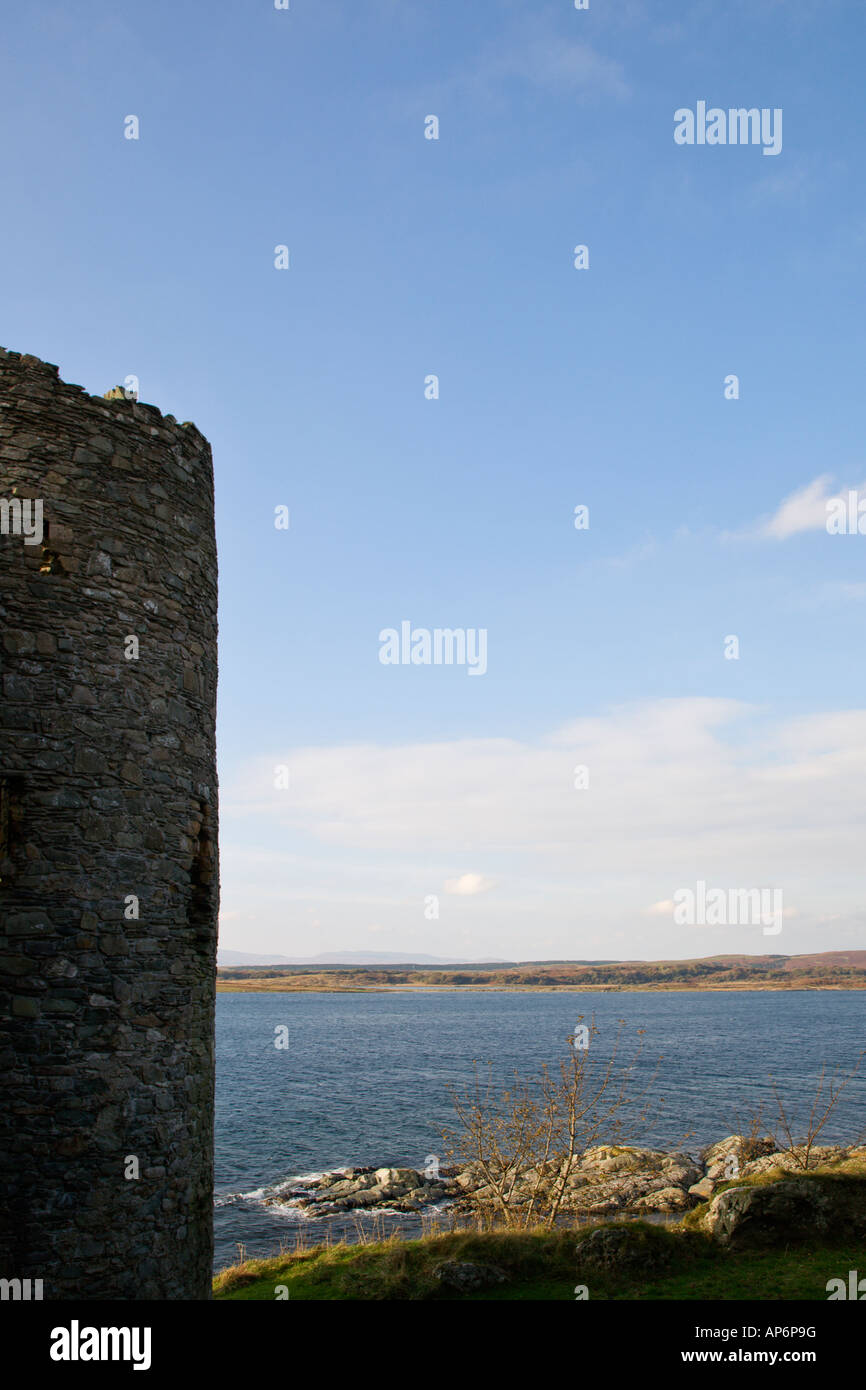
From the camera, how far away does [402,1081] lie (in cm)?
4991

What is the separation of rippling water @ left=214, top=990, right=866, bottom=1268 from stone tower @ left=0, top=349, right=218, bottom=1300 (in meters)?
17.1

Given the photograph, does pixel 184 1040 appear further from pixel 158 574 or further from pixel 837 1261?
pixel 837 1261

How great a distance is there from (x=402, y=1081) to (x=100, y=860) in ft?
155

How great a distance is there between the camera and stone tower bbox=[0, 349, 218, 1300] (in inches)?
271

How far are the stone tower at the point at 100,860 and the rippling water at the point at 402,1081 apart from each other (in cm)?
1705

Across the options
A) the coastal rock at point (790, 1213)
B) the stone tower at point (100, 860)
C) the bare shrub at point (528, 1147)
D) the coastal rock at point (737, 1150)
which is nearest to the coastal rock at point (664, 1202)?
the coastal rock at point (737, 1150)

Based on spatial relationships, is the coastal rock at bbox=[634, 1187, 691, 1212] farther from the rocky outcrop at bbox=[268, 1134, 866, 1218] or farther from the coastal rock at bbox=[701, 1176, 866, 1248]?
the coastal rock at bbox=[701, 1176, 866, 1248]

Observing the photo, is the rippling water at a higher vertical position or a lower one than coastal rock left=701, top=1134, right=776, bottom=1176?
lower

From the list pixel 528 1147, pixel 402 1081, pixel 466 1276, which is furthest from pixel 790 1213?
pixel 402 1081

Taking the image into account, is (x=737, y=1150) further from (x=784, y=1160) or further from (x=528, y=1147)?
(x=528, y=1147)

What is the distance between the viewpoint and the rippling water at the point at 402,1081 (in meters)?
30.2

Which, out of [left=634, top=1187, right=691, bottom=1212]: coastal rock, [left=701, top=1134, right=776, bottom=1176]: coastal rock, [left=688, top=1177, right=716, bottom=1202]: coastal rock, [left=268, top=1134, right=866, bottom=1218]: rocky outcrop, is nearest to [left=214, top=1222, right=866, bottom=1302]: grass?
[left=268, top=1134, right=866, bottom=1218]: rocky outcrop
